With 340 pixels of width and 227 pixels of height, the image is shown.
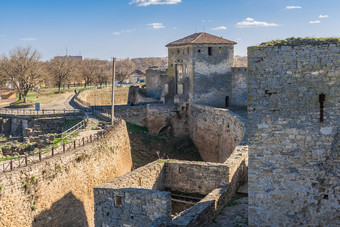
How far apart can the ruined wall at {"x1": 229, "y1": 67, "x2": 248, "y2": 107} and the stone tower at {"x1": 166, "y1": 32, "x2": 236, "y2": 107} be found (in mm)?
353

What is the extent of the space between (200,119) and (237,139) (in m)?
9.12

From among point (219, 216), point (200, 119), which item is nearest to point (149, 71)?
point (200, 119)

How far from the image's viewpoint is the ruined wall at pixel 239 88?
33.8 m

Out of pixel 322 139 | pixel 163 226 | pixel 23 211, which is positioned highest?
pixel 322 139

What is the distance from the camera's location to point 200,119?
31.0 meters

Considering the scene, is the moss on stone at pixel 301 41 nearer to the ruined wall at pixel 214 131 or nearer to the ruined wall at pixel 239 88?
the ruined wall at pixel 214 131

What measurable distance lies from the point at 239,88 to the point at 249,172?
85.3ft

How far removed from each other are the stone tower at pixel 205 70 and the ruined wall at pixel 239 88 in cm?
35

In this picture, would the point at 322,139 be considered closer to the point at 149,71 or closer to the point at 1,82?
the point at 149,71

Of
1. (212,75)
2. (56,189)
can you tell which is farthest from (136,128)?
(56,189)

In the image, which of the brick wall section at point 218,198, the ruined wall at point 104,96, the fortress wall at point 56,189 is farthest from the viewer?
the ruined wall at point 104,96

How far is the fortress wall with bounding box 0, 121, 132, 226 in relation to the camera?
43.6ft

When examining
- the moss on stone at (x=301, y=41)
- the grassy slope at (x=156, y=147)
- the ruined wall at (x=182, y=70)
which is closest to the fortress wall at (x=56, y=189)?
the moss on stone at (x=301, y=41)

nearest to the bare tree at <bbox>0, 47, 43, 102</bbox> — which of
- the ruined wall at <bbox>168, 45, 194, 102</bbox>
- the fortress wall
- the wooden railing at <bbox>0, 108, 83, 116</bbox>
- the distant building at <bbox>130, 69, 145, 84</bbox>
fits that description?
the wooden railing at <bbox>0, 108, 83, 116</bbox>
